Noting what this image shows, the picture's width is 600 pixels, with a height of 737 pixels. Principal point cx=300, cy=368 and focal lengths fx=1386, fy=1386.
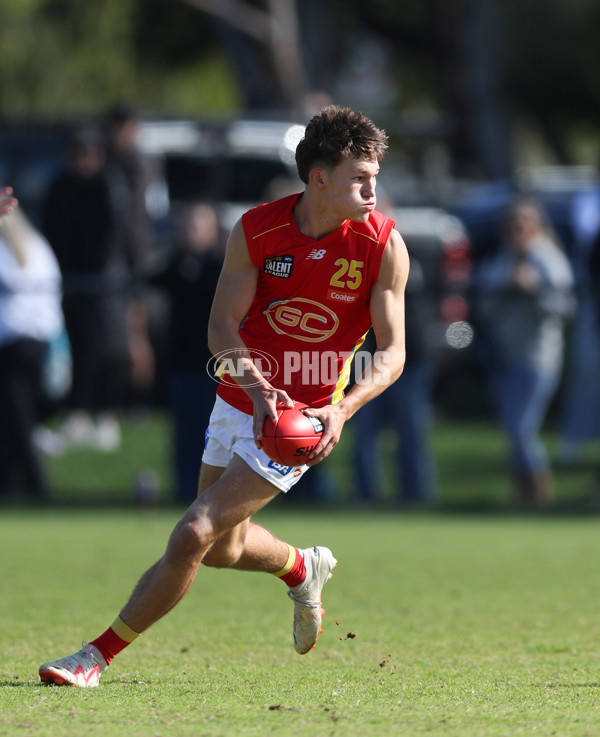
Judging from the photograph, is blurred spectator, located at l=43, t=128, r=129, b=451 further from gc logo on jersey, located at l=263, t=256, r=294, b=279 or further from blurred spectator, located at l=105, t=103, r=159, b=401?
gc logo on jersey, located at l=263, t=256, r=294, b=279

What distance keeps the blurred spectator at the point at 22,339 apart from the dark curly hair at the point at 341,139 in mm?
7308

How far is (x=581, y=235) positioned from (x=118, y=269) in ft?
21.2

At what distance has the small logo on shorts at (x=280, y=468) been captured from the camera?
19.1 ft

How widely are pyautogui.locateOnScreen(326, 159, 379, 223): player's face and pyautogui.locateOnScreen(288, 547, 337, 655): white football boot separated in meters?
1.68

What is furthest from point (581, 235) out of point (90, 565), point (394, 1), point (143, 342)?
point (394, 1)

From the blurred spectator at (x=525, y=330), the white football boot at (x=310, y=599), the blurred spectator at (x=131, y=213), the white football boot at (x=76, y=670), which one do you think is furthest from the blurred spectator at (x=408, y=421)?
the white football boot at (x=76, y=670)

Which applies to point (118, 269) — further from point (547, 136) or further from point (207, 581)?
point (547, 136)

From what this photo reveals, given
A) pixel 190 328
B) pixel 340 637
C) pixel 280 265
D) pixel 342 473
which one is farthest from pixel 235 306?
pixel 342 473

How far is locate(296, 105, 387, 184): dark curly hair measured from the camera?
5.84m

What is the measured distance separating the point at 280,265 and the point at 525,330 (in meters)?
7.67

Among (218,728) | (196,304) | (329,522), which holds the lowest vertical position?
(329,522)

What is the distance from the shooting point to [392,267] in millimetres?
5930

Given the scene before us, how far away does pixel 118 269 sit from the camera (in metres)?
14.0

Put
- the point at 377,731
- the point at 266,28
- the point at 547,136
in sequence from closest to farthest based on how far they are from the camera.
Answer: the point at 377,731
the point at 266,28
the point at 547,136
